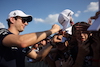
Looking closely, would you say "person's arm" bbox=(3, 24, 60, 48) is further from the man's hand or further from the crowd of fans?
the crowd of fans

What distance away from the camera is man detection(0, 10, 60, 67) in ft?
5.37

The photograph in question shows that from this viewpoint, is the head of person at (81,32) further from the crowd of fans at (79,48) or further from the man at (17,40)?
the man at (17,40)

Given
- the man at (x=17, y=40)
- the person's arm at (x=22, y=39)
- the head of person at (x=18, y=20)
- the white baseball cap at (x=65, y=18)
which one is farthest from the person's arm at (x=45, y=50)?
the head of person at (x=18, y=20)

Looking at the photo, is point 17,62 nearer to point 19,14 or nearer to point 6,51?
point 6,51

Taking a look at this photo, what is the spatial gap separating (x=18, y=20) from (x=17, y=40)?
2.89 ft

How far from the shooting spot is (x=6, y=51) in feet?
6.27

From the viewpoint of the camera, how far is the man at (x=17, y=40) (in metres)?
1.64

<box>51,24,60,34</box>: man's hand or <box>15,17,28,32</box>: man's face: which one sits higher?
<box>15,17,28,32</box>: man's face

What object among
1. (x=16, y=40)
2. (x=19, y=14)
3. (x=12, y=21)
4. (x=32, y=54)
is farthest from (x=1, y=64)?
(x=19, y=14)

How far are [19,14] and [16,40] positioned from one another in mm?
984

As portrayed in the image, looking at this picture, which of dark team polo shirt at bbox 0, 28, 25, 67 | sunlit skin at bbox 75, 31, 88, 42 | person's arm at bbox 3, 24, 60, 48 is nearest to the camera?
person's arm at bbox 3, 24, 60, 48

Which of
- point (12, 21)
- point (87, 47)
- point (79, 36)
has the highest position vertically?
point (12, 21)

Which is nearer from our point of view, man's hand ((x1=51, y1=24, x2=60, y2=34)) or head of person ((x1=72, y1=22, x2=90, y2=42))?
man's hand ((x1=51, y1=24, x2=60, y2=34))

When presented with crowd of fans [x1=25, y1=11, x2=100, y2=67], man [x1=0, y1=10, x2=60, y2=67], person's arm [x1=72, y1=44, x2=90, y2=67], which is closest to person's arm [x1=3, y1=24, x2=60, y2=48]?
man [x1=0, y1=10, x2=60, y2=67]
